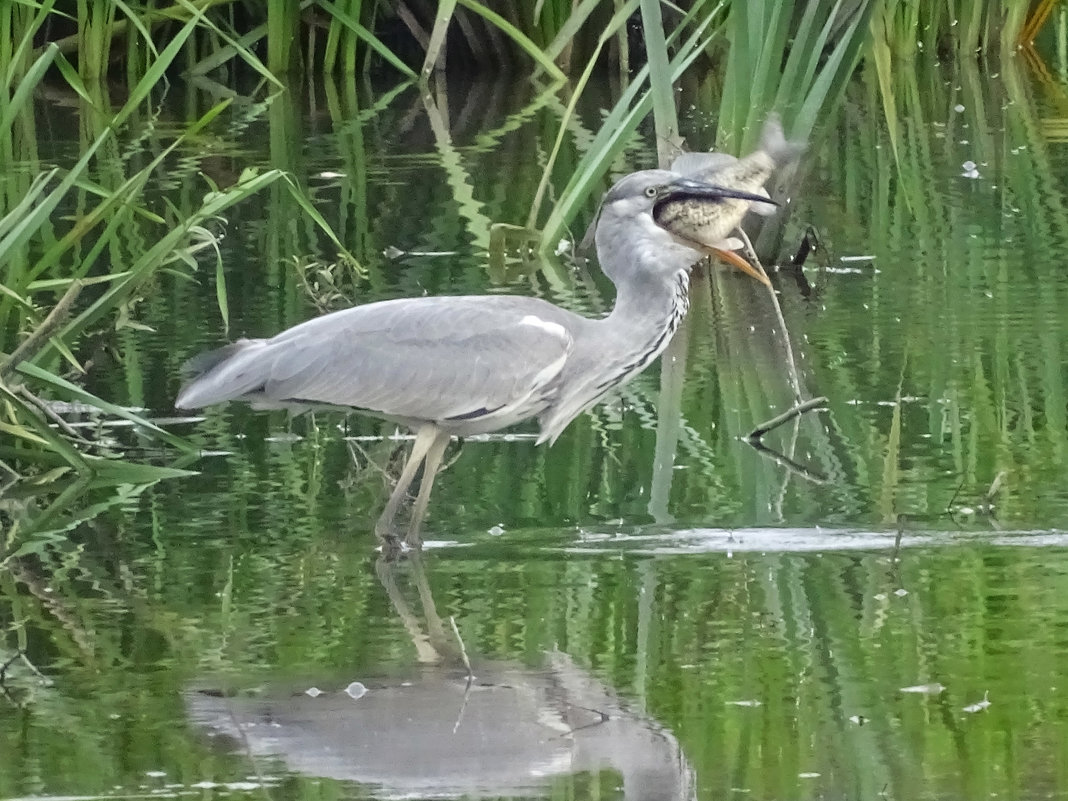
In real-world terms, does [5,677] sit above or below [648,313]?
below

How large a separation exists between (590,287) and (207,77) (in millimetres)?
8084

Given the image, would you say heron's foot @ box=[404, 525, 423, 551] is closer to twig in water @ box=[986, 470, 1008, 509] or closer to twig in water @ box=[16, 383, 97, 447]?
twig in water @ box=[16, 383, 97, 447]

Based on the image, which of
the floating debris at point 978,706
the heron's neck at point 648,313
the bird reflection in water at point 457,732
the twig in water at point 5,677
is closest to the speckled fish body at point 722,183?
the heron's neck at point 648,313

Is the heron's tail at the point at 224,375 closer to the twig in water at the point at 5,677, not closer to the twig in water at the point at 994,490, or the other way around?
the twig in water at the point at 5,677

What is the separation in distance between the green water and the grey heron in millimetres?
285

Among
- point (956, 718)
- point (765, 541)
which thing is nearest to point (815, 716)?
point (956, 718)

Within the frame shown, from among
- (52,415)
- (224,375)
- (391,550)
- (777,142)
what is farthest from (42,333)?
(777,142)

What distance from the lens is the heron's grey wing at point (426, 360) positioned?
5.24 m

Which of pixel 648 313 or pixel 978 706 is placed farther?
pixel 648 313

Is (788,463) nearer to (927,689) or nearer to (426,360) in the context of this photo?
(426,360)

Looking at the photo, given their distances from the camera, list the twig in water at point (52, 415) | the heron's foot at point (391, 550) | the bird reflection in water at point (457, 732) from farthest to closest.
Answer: the twig in water at point (52, 415) < the heron's foot at point (391, 550) < the bird reflection in water at point (457, 732)

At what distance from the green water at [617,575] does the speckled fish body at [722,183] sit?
0.43m

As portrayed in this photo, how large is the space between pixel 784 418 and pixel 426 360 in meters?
1.02

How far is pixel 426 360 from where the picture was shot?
17.3 feet
